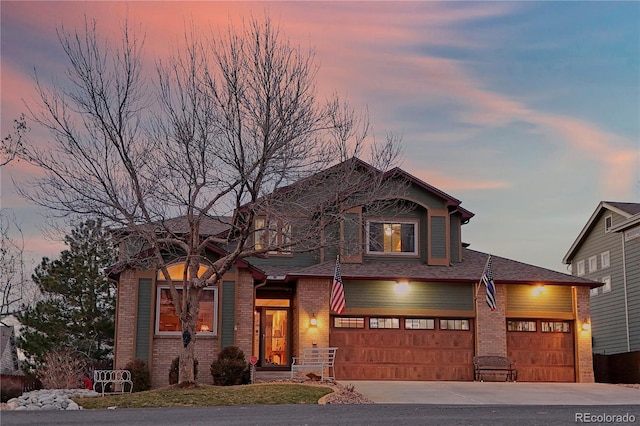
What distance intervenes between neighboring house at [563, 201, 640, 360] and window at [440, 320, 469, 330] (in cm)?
735

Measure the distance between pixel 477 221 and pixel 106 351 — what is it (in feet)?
47.7

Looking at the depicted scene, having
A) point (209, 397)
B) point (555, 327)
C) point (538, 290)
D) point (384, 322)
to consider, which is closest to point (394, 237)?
point (384, 322)

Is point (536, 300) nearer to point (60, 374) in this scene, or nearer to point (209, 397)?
point (209, 397)

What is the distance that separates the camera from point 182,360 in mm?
19469

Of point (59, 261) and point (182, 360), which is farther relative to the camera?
point (59, 261)

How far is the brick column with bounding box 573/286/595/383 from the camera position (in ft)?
85.2

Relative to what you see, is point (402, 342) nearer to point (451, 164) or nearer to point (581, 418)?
point (451, 164)

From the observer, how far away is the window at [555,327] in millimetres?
26359

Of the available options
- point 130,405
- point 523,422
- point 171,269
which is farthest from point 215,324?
point 523,422

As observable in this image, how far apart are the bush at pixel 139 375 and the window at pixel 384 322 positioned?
7105 millimetres

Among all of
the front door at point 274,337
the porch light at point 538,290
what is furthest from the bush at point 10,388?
the porch light at point 538,290

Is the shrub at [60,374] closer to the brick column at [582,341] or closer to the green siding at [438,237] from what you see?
the green siding at [438,237]

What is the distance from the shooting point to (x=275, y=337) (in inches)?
1059

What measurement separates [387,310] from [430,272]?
→ 1.92 m
